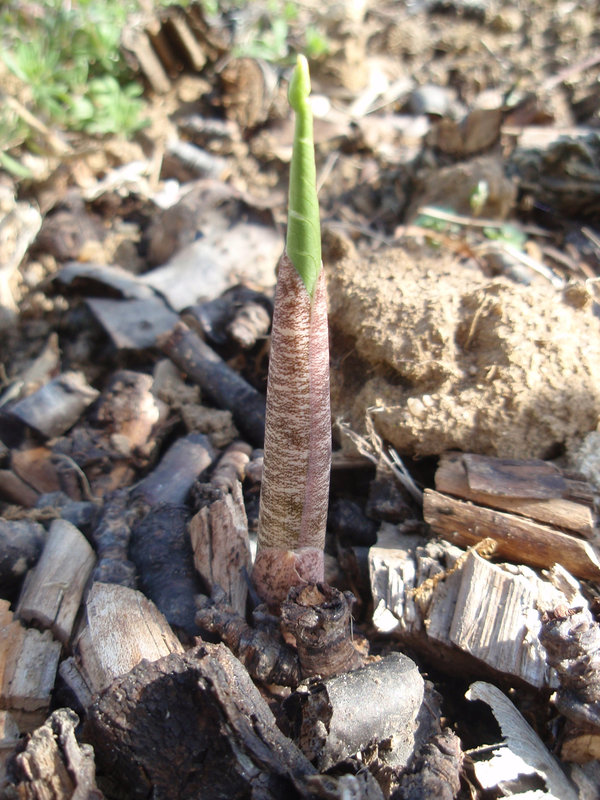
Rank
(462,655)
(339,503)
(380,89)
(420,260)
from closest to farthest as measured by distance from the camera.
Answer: (462,655) < (339,503) < (420,260) < (380,89)

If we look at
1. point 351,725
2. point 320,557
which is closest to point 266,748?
point 351,725

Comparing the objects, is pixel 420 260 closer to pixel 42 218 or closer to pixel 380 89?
pixel 42 218

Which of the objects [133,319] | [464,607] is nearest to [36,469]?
[133,319]

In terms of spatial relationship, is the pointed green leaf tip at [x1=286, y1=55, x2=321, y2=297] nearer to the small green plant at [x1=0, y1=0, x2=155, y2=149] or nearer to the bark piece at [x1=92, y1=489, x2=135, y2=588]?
the bark piece at [x1=92, y1=489, x2=135, y2=588]

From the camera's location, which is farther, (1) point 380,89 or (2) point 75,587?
(1) point 380,89

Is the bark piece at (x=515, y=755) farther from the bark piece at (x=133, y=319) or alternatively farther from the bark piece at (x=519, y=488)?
the bark piece at (x=133, y=319)

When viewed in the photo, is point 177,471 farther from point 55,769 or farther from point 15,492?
point 55,769
